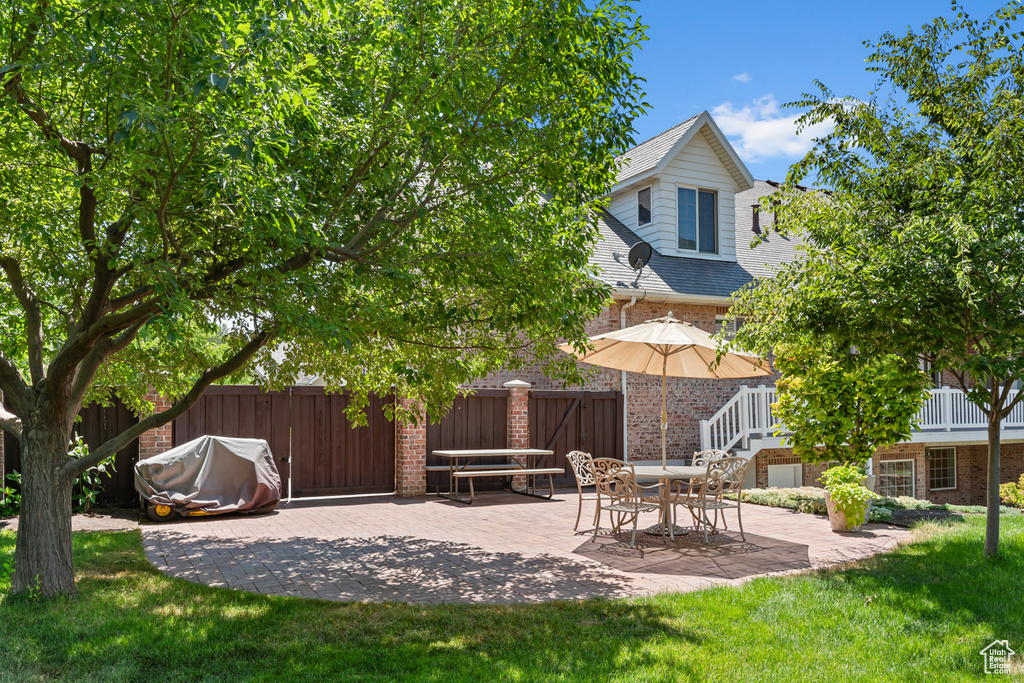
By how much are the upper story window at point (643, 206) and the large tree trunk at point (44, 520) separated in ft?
43.5

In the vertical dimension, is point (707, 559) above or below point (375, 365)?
below

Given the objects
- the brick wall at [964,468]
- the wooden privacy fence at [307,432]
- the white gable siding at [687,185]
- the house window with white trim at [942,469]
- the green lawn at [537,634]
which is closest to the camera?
the green lawn at [537,634]

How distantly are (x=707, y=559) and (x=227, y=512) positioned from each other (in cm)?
639

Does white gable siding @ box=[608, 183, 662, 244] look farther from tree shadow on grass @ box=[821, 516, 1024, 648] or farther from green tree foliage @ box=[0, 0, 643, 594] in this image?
green tree foliage @ box=[0, 0, 643, 594]

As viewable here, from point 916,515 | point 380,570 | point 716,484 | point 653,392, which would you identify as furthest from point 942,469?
point 380,570

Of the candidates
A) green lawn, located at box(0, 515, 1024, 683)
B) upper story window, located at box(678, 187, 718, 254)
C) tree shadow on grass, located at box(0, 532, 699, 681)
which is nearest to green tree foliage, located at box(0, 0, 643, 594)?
tree shadow on grass, located at box(0, 532, 699, 681)

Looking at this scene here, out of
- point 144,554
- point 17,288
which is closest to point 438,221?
point 17,288

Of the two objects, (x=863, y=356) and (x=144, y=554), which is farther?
(x=144, y=554)

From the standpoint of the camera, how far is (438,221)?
609 centimetres

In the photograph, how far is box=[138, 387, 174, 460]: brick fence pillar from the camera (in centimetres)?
1023

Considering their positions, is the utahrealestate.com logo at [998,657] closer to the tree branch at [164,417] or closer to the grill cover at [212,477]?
the tree branch at [164,417]

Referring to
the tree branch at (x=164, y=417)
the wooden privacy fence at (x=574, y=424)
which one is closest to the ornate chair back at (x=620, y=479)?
the tree branch at (x=164, y=417)

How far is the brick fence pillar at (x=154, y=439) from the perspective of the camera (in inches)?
403

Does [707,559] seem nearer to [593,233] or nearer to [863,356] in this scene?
[863,356]
